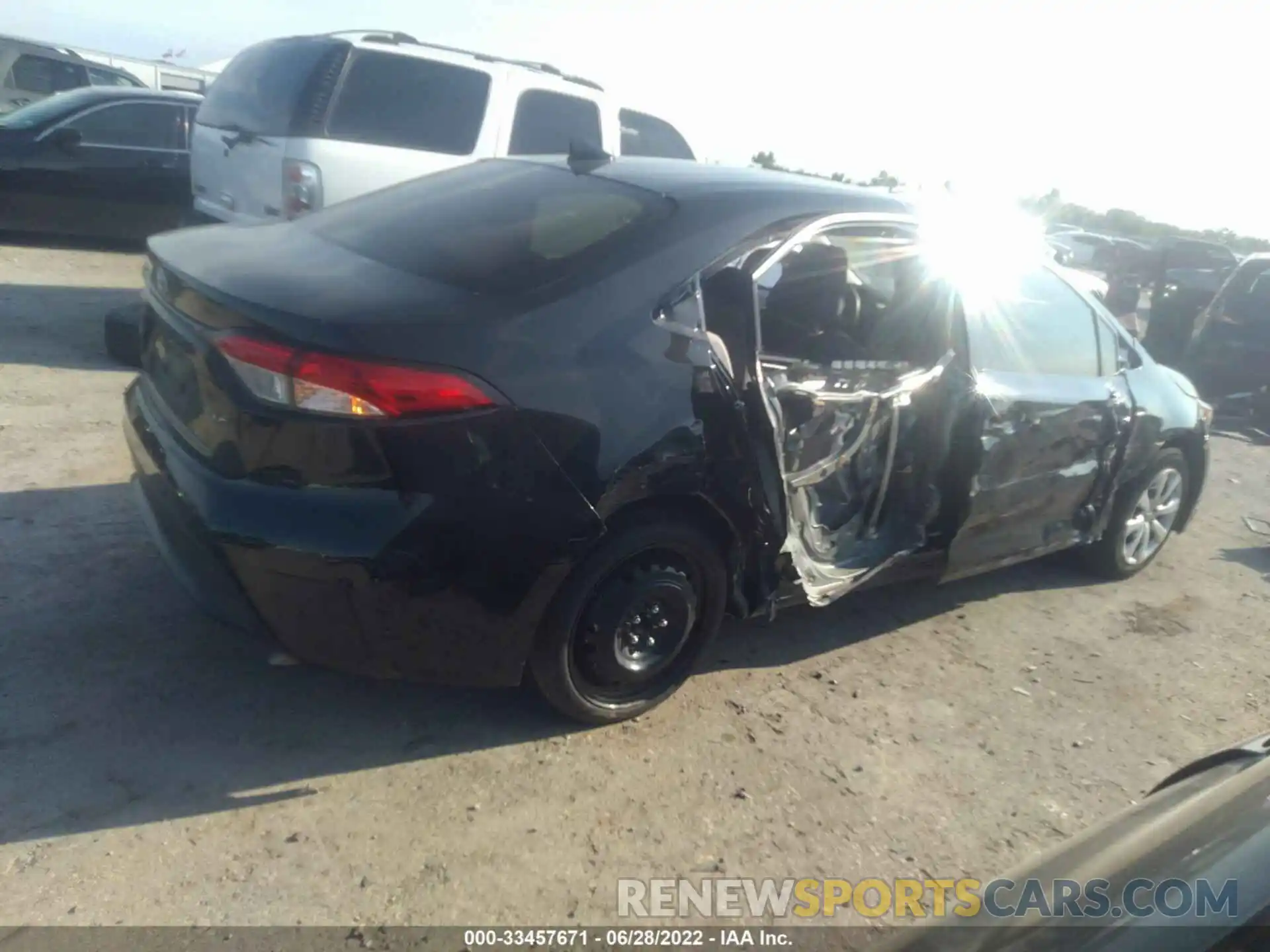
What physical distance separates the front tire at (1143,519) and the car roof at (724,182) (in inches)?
85.3

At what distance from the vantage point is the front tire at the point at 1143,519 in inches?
211

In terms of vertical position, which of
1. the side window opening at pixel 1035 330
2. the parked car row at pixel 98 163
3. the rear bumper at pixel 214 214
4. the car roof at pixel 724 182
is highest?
the car roof at pixel 724 182

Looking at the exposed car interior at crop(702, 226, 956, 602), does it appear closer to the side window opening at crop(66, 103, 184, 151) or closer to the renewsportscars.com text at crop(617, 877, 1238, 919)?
the renewsportscars.com text at crop(617, 877, 1238, 919)

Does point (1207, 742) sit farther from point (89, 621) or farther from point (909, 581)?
point (89, 621)

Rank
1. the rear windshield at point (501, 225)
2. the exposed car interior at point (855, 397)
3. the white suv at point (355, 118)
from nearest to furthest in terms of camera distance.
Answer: the rear windshield at point (501, 225), the exposed car interior at point (855, 397), the white suv at point (355, 118)

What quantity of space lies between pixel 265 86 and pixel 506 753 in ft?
18.5

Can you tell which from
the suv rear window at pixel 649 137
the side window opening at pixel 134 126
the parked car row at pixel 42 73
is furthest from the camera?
the parked car row at pixel 42 73

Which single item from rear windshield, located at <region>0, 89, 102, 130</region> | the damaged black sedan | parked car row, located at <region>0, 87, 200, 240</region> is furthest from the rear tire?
rear windshield, located at <region>0, 89, 102, 130</region>

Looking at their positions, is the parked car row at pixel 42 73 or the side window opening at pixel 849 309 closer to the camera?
the side window opening at pixel 849 309

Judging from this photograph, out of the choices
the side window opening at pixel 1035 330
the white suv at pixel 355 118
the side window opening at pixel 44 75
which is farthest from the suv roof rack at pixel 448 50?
the side window opening at pixel 44 75

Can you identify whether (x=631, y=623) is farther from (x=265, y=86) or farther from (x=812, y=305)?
(x=265, y=86)

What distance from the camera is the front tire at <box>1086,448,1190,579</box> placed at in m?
5.36

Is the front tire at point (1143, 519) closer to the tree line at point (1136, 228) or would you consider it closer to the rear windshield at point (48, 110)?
the rear windshield at point (48, 110)

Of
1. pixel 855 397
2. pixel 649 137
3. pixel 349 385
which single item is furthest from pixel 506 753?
pixel 649 137
